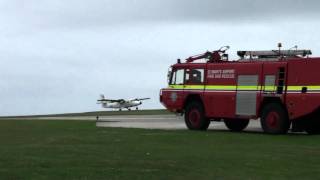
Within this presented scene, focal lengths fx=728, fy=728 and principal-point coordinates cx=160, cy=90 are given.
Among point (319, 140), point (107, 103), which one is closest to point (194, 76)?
point (319, 140)

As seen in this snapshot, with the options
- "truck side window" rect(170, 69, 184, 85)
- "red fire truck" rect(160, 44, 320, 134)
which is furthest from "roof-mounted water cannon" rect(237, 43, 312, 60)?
"truck side window" rect(170, 69, 184, 85)

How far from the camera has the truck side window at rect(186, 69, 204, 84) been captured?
27.5 meters

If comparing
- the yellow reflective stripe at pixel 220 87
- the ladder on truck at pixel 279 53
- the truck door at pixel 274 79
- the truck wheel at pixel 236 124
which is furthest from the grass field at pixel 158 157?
the truck wheel at pixel 236 124

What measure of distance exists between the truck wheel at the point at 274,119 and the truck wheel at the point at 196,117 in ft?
10.2

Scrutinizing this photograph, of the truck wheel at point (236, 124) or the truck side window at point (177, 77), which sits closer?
the truck wheel at point (236, 124)

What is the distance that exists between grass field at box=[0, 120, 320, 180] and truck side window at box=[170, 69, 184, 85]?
5.78 meters

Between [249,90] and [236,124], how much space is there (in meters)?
3.28

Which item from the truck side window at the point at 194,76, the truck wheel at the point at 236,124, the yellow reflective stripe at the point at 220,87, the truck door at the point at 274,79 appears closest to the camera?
the truck door at the point at 274,79

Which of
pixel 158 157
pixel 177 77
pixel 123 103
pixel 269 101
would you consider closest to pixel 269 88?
pixel 269 101

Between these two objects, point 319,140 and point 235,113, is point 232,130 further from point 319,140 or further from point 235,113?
point 319,140

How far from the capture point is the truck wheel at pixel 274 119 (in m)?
24.4

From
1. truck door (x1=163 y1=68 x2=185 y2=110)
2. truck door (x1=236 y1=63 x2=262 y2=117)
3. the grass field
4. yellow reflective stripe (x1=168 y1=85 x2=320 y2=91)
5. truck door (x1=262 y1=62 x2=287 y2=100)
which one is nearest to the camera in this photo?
the grass field

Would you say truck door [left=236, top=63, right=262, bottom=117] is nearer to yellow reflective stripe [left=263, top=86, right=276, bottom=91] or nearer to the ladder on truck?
yellow reflective stripe [left=263, top=86, right=276, bottom=91]

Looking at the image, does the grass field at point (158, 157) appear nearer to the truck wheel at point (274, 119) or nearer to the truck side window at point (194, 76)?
the truck wheel at point (274, 119)
